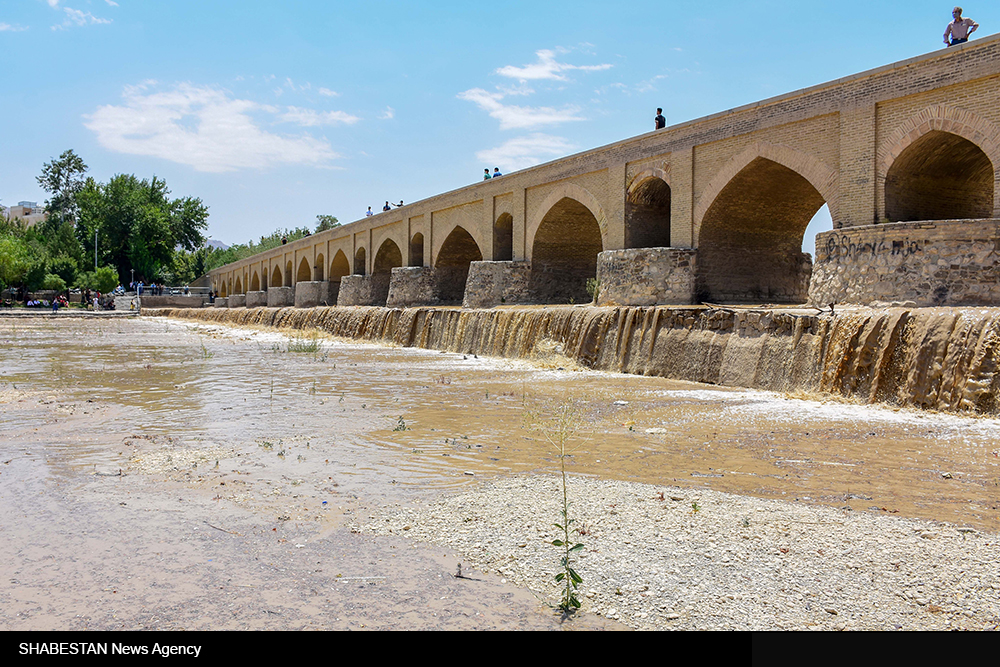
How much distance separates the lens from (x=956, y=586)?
2.66 m

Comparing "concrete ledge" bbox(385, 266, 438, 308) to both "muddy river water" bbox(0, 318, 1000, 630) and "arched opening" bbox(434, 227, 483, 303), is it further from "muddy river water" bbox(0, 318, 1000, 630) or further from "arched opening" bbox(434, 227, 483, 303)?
"muddy river water" bbox(0, 318, 1000, 630)

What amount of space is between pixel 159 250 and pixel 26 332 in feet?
120

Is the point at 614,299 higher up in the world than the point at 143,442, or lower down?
higher up

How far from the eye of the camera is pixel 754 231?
51.8 ft

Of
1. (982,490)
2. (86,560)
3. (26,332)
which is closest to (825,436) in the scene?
(982,490)

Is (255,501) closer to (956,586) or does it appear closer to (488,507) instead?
(488,507)

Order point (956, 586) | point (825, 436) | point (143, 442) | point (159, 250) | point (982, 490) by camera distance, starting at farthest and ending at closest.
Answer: point (159, 250) → point (825, 436) → point (143, 442) → point (982, 490) → point (956, 586)

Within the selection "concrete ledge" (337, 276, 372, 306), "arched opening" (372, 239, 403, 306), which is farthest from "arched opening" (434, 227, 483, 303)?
"concrete ledge" (337, 276, 372, 306)

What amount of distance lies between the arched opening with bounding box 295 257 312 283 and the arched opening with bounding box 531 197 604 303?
80.8 feet

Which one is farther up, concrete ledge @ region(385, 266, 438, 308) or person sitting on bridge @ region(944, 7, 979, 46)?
person sitting on bridge @ region(944, 7, 979, 46)

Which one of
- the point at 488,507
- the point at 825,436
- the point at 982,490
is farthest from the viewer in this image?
the point at 825,436

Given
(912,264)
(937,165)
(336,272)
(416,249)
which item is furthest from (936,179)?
(336,272)

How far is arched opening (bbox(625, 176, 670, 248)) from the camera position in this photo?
1722cm

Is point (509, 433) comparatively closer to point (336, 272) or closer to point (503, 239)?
point (503, 239)
